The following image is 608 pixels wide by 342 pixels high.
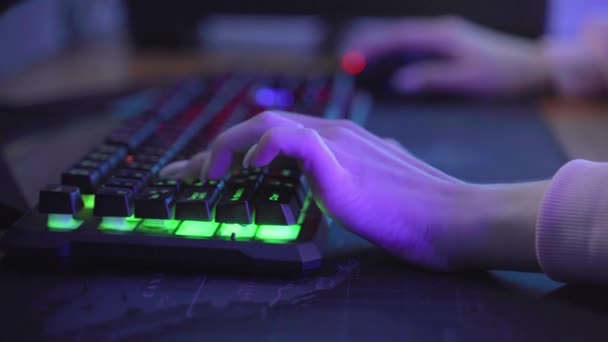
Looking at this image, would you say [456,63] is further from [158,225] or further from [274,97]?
[158,225]

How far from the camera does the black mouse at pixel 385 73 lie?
1.09m

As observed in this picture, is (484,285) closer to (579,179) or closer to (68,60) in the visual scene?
(579,179)

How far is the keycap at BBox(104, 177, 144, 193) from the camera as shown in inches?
22.7

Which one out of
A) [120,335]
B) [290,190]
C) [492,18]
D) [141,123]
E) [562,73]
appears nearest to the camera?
[120,335]

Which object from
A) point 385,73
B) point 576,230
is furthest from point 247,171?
point 385,73

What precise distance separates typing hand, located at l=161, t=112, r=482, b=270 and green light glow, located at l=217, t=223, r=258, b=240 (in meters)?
0.05

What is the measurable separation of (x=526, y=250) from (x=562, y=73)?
663 mm

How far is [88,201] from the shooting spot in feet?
1.98

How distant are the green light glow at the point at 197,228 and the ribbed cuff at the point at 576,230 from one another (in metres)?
0.24

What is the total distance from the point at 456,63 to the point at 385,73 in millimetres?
110

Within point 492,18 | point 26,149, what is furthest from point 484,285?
point 492,18

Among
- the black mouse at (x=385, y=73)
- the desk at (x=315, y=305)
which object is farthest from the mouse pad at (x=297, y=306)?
the black mouse at (x=385, y=73)

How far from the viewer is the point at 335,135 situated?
0.62 metres

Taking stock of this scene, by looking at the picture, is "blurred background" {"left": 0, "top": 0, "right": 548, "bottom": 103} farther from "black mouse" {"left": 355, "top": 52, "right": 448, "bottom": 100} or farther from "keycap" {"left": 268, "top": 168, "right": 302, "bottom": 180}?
"keycap" {"left": 268, "top": 168, "right": 302, "bottom": 180}
